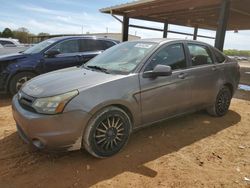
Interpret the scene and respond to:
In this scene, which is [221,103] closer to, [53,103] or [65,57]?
[53,103]

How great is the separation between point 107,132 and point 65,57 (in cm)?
425

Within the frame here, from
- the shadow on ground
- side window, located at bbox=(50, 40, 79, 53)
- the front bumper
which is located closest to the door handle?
the shadow on ground

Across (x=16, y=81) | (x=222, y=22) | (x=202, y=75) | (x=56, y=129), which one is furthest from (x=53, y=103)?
(x=222, y=22)

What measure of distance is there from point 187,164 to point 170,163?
23 centimetres

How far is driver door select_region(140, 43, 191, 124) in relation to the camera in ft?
11.5

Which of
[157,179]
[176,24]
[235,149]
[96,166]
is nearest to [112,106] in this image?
[96,166]

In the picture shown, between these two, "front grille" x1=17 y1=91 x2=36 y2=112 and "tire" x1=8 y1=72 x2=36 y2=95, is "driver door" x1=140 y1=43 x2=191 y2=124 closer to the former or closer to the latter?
"front grille" x1=17 y1=91 x2=36 y2=112

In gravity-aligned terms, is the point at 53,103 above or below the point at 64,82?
below

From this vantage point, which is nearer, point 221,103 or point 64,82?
point 64,82

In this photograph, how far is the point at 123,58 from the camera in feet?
12.8

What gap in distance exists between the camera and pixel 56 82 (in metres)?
3.25

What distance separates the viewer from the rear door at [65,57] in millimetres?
6590

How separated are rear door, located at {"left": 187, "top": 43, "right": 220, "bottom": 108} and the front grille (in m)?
2.66

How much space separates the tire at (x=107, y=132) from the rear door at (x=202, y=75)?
162cm
